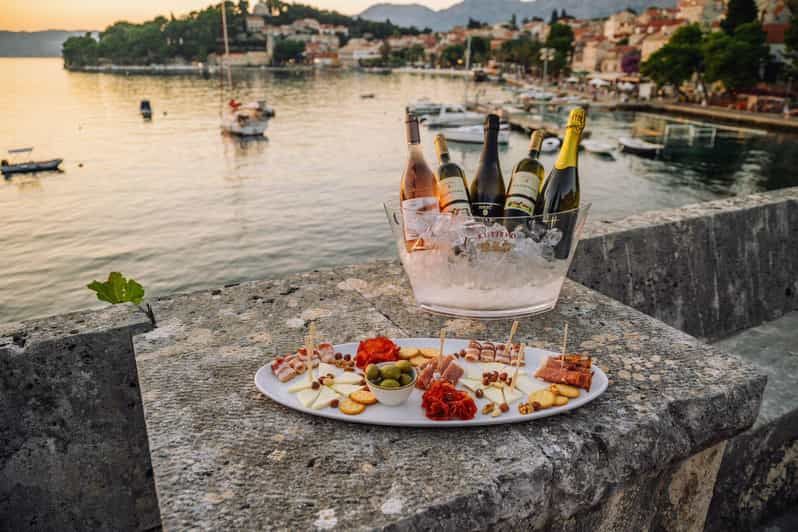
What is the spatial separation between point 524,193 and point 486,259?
0.35 meters

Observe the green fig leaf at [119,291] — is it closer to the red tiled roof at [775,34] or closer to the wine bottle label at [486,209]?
the wine bottle label at [486,209]

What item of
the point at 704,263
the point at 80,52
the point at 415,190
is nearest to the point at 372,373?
the point at 415,190

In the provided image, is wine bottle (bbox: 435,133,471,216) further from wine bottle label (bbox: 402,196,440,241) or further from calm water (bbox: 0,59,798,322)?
calm water (bbox: 0,59,798,322)

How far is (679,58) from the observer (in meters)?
48.7

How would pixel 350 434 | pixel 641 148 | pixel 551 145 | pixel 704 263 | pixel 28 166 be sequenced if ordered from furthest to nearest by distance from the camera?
1. pixel 641 148
2. pixel 551 145
3. pixel 28 166
4. pixel 704 263
5. pixel 350 434

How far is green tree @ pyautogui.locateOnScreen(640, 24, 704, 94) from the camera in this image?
48353 mm

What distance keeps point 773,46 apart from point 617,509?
58967 millimetres

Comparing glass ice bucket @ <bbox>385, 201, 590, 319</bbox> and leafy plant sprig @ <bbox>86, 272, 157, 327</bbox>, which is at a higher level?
glass ice bucket @ <bbox>385, 201, 590, 319</bbox>

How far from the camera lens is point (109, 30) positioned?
150125mm

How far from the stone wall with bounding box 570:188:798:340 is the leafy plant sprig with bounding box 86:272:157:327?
1.80 metres

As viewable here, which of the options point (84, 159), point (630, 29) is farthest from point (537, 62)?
point (84, 159)

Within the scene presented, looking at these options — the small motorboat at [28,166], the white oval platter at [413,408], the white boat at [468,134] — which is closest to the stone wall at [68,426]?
the white oval platter at [413,408]

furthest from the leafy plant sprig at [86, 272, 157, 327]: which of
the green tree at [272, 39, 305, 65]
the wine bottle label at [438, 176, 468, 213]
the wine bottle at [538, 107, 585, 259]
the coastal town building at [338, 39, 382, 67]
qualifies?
the coastal town building at [338, 39, 382, 67]

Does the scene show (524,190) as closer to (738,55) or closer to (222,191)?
(222,191)
